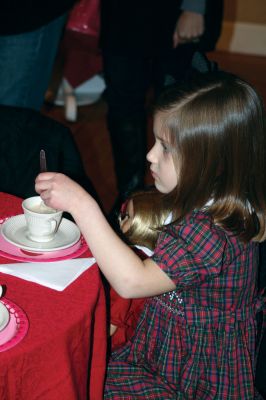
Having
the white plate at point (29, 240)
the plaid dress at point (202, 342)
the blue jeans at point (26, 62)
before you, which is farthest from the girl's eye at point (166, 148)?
the blue jeans at point (26, 62)

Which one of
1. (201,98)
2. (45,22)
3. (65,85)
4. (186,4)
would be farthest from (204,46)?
(65,85)

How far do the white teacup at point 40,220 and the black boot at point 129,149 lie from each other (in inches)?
58.0

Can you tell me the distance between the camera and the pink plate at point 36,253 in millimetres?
1314

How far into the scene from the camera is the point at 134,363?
1.53 meters

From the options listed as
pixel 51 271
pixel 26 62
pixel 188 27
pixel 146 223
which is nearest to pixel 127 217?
pixel 146 223

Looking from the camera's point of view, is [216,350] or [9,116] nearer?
[216,350]

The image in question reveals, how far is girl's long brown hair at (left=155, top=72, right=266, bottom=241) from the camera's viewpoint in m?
1.35

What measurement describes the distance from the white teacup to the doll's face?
0.87 feet

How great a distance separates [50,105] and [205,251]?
3218 millimetres

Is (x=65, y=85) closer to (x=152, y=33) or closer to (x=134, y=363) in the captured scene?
(x=152, y=33)

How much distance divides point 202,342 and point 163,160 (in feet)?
1.27

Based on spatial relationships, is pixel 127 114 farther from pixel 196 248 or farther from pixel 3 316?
pixel 3 316

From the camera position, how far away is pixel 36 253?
52.7 inches

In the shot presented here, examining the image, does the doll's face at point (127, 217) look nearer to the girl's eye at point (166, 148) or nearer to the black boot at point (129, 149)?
the girl's eye at point (166, 148)
